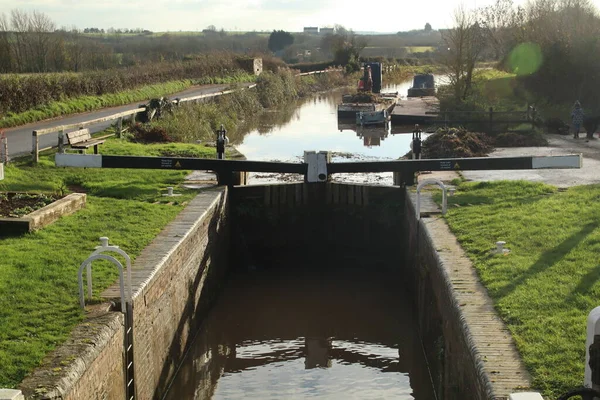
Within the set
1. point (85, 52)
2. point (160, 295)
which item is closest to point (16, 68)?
point (85, 52)

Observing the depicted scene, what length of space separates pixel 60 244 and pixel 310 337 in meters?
3.69

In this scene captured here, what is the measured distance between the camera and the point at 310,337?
11711 millimetres

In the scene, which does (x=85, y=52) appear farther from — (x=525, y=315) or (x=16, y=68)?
(x=525, y=315)

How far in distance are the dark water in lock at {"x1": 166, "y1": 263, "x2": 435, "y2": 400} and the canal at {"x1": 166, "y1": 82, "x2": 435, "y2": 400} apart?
0.01 metres

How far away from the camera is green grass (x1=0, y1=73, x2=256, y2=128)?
82.4 ft

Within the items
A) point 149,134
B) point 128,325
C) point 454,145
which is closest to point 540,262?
point 128,325

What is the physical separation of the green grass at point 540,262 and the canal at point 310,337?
5.77 feet

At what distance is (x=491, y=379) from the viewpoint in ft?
21.2

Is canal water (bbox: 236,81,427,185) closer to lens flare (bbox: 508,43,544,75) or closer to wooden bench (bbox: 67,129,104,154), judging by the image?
wooden bench (bbox: 67,129,104,154)

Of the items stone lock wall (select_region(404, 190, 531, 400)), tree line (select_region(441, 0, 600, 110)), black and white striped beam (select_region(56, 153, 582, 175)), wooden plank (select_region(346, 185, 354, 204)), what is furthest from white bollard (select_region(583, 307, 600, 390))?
tree line (select_region(441, 0, 600, 110))

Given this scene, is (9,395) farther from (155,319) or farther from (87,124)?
(87,124)

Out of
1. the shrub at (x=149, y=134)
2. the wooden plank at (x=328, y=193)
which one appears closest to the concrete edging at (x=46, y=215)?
A: the wooden plank at (x=328, y=193)

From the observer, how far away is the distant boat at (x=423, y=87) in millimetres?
50906

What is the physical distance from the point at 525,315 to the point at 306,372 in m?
3.56
